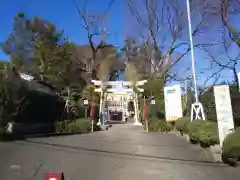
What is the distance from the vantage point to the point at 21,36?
29578 millimetres

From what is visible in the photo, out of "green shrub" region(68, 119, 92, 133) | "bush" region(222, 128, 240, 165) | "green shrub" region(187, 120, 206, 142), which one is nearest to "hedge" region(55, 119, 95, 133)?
"green shrub" region(68, 119, 92, 133)

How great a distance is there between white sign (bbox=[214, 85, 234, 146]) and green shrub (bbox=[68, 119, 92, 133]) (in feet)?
34.8

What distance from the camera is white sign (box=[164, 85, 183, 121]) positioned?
1750 cm

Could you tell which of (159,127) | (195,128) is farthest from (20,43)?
(195,128)

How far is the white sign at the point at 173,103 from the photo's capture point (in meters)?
17.5

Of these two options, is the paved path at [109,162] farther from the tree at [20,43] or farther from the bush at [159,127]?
the tree at [20,43]

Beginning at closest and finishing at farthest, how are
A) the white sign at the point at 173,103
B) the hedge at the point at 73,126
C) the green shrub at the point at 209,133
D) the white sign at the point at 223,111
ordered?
the white sign at the point at 223,111, the green shrub at the point at 209,133, the white sign at the point at 173,103, the hedge at the point at 73,126

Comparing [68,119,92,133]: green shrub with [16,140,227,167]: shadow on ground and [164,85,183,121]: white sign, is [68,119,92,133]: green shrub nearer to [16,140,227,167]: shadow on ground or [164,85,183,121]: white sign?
[164,85,183,121]: white sign

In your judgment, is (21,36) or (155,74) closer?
(21,36)

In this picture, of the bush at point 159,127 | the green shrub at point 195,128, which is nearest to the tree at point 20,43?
the bush at point 159,127

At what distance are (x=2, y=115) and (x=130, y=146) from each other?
4.79m

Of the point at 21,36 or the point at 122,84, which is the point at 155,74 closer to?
the point at 122,84

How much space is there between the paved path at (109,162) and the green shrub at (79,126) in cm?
715

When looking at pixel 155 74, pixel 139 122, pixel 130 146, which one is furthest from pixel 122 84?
pixel 130 146
